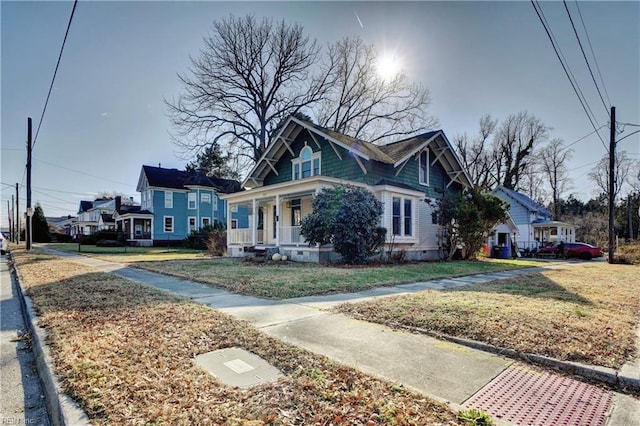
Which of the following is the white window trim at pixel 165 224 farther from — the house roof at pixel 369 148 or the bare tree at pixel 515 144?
the bare tree at pixel 515 144

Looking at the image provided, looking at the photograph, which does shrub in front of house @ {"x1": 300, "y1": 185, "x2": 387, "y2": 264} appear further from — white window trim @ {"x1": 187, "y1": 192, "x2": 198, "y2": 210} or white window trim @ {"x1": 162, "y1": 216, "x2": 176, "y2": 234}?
white window trim @ {"x1": 162, "y1": 216, "x2": 176, "y2": 234}

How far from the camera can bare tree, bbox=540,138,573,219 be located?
44094 mm

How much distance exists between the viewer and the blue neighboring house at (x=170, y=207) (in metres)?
35.7

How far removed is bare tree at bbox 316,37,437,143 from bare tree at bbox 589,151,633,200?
28811 millimetres

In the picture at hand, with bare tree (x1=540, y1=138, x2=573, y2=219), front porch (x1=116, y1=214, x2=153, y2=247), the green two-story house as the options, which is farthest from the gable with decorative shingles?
bare tree (x1=540, y1=138, x2=573, y2=219)

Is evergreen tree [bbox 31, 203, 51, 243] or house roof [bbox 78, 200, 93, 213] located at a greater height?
house roof [bbox 78, 200, 93, 213]

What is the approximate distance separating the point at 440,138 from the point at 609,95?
736cm

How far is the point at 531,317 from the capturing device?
4840mm

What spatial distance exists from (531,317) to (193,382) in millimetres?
4552

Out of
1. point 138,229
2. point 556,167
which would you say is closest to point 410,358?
point 138,229

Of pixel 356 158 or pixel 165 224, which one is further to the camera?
pixel 165 224

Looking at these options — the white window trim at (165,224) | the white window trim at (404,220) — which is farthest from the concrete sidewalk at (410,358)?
the white window trim at (165,224)

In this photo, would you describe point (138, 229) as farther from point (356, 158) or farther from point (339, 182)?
point (339, 182)

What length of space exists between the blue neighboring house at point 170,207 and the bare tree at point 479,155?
2924cm
